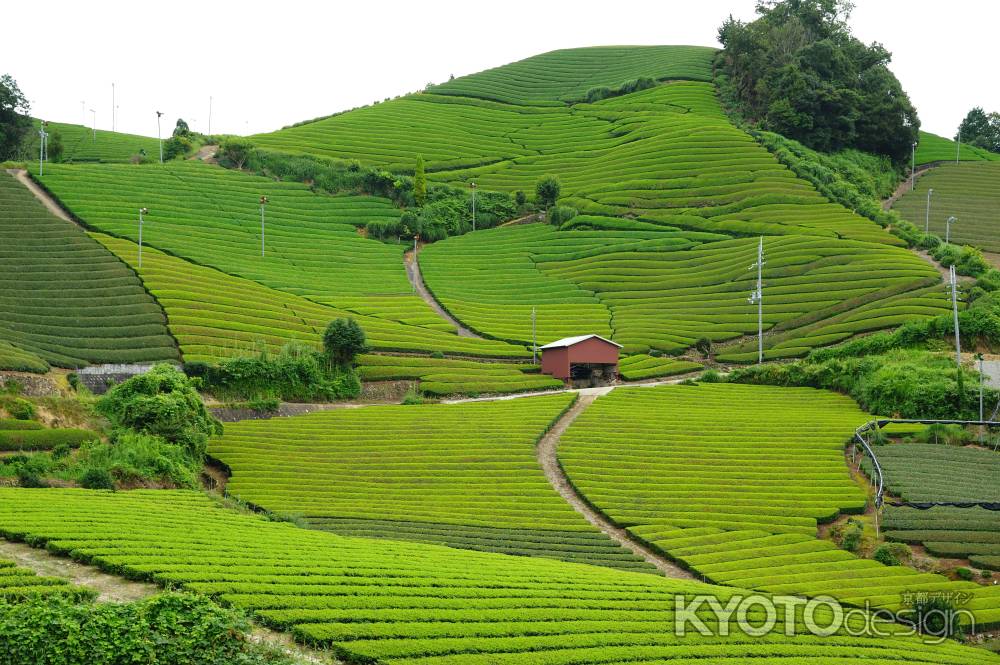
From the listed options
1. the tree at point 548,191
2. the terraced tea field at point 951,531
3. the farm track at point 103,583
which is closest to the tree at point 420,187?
the tree at point 548,191

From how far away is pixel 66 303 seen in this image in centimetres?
6912

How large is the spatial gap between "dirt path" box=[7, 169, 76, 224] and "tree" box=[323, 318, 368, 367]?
1254 inches

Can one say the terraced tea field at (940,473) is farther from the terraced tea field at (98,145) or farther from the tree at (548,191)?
the terraced tea field at (98,145)

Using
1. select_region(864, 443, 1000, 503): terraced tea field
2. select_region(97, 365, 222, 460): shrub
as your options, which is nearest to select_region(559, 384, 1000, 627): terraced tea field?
select_region(864, 443, 1000, 503): terraced tea field

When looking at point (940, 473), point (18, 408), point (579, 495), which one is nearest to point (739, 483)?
point (579, 495)

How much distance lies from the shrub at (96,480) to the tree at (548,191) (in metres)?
72.9

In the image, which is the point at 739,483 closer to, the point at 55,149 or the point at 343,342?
the point at 343,342

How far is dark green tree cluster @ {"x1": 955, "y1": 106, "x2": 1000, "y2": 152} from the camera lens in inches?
6097

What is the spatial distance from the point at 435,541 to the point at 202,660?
17148mm

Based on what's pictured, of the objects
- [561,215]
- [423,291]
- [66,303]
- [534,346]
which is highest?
[561,215]

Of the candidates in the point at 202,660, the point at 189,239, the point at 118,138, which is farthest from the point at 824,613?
the point at 118,138

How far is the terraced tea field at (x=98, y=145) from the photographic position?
123 metres

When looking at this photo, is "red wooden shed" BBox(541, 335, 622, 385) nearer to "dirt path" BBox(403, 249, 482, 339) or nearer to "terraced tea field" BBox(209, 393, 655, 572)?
"terraced tea field" BBox(209, 393, 655, 572)

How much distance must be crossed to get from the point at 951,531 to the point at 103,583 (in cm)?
3011
